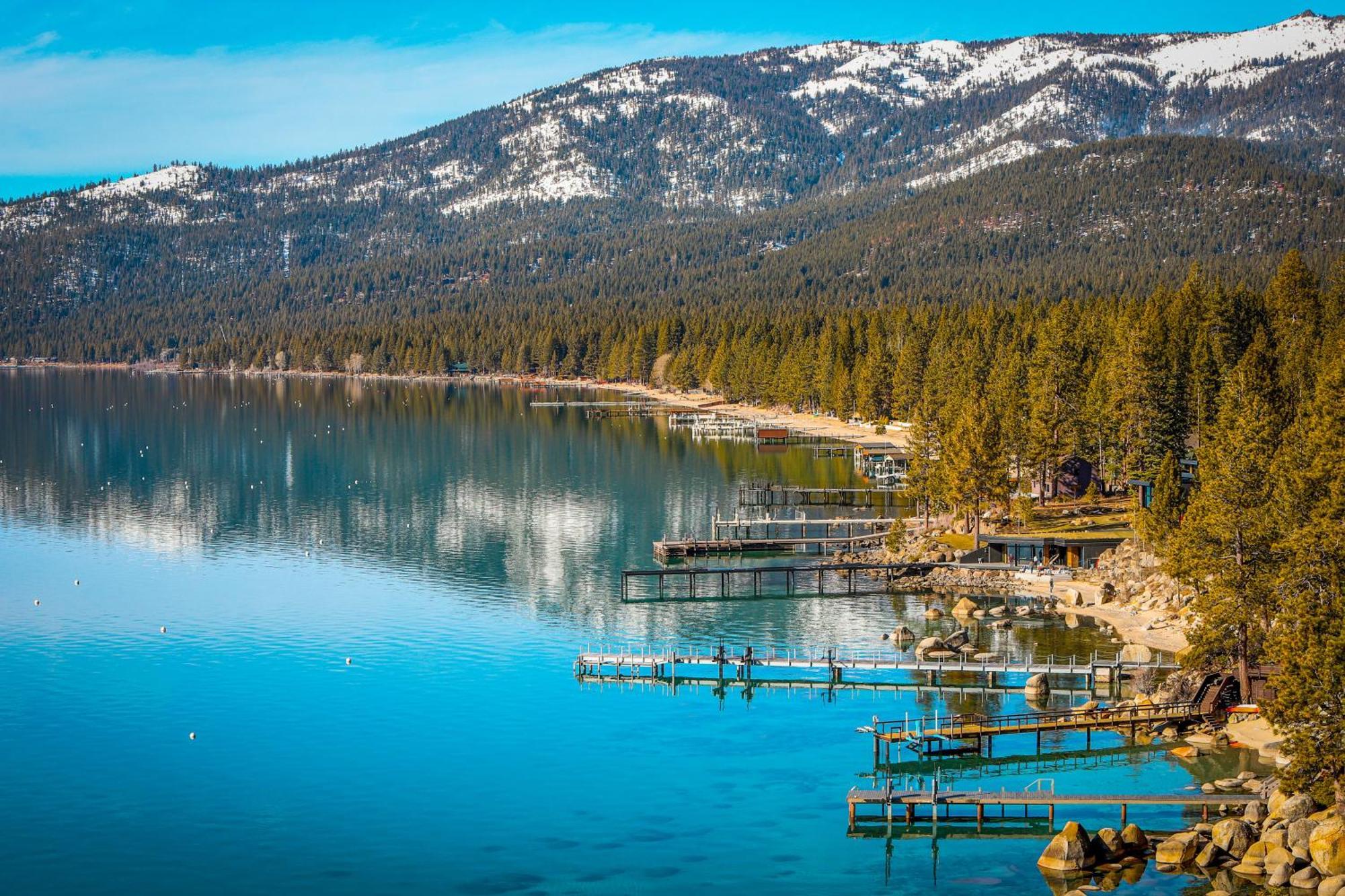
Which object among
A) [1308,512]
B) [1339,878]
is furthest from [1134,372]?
[1339,878]

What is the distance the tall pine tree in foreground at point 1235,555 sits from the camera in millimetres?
57031

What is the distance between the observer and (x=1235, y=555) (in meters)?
58.5

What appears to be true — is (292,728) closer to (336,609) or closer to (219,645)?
(219,645)

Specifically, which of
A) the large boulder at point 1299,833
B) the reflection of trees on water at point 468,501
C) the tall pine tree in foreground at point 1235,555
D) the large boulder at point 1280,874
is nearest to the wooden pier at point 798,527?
the reflection of trees on water at point 468,501

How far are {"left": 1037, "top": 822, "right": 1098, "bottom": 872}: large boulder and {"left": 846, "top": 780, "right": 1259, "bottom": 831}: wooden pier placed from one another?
3285 mm

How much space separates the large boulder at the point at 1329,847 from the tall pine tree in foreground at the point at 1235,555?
43.6ft

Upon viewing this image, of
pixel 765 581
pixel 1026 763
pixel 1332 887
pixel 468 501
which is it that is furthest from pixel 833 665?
pixel 468 501

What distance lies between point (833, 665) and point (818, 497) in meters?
57.5

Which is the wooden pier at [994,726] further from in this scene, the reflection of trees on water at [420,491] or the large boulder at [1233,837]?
the reflection of trees on water at [420,491]

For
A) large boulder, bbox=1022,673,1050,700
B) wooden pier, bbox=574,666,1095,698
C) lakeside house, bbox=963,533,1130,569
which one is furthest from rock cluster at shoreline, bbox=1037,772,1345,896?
lakeside house, bbox=963,533,1130,569

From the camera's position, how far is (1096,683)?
6569 cm

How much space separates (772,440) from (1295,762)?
124 meters

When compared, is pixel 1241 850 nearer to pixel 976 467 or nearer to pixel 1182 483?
pixel 1182 483

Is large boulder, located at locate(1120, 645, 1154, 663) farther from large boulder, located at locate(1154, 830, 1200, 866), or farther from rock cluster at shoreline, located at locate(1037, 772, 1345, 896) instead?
large boulder, located at locate(1154, 830, 1200, 866)
